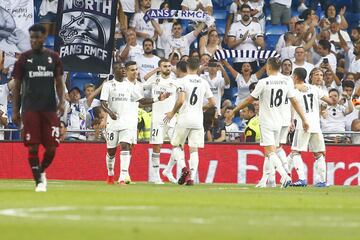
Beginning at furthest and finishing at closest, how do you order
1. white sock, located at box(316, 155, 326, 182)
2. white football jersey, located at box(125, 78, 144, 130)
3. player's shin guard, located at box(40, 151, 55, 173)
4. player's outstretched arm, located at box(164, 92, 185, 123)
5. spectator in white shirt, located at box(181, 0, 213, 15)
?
spectator in white shirt, located at box(181, 0, 213, 15), white football jersey, located at box(125, 78, 144, 130), white sock, located at box(316, 155, 326, 182), player's outstretched arm, located at box(164, 92, 185, 123), player's shin guard, located at box(40, 151, 55, 173)

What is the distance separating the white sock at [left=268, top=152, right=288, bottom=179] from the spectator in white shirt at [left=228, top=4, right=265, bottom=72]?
26.3ft

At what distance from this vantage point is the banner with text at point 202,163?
1022 inches

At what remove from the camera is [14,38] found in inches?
1072

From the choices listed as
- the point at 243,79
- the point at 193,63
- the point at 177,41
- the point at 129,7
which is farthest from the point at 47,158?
the point at 129,7

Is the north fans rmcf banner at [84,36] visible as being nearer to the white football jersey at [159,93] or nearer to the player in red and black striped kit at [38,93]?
the white football jersey at [159,93]

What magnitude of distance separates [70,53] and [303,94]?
230 inches

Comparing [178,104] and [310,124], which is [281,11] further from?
[178,104]

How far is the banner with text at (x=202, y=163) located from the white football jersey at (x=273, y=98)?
15.3 ft

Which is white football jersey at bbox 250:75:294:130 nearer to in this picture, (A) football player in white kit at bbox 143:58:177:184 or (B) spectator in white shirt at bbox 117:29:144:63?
(A) football player in white kit at bbox 143:58:177:184

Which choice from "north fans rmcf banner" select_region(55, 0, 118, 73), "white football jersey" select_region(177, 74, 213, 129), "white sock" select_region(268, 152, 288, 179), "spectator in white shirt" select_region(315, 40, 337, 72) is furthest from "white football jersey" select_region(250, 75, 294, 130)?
"spectator in white shirt" select_region(315, 40, 337, 72)

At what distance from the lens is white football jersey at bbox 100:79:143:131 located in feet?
74.8

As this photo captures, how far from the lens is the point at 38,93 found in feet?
53.3

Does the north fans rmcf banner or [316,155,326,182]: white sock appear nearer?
[316,155,326,182]: white sock

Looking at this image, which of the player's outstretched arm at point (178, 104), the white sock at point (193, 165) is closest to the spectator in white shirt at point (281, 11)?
the player's outstretched arm at point (178, 104)
